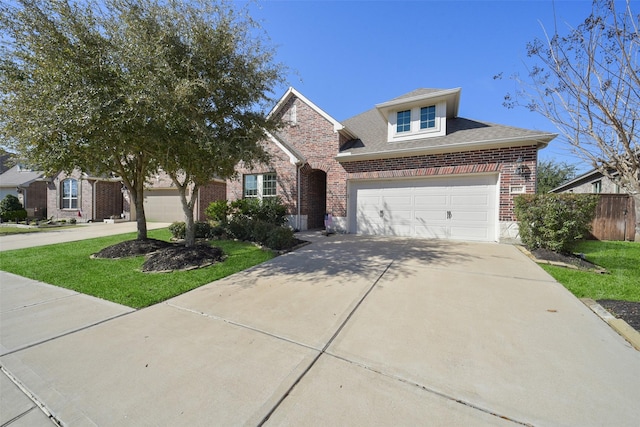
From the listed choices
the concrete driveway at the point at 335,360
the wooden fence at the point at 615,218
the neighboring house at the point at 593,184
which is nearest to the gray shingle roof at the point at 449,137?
the wooden fence at the point at 615,218

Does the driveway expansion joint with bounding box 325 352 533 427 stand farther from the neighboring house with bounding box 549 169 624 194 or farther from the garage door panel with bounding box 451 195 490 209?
the neighboring house with bounding box 549 169 624 194

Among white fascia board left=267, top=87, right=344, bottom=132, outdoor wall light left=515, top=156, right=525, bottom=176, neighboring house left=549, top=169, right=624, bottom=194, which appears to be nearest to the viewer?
outdoor wall light left=515, top=156, right=525, bottom=176

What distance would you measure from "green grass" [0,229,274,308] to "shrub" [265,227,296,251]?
39cm

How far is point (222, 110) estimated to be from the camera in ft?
19.6

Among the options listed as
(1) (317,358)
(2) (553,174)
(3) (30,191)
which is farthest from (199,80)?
(2) (553,174)

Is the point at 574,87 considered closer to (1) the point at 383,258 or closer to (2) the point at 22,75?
(1) the point at 383,258

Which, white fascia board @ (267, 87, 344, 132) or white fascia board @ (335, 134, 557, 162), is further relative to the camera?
white fascia board @ (267, 87, 344, 132)

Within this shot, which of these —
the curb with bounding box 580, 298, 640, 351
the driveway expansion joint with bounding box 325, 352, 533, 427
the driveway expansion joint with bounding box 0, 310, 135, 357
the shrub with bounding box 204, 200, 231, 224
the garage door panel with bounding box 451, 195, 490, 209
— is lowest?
the driveway expansion joint with bounding box 0, 310, 135, 357

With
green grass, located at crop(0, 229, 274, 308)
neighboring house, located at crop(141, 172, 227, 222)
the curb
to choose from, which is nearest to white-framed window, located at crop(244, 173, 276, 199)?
neighboring house, located at crop(141, 172, 227, 222)

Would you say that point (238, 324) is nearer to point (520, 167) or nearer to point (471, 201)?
point (471, 201)

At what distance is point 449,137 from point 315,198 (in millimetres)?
6423

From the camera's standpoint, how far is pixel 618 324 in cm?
314

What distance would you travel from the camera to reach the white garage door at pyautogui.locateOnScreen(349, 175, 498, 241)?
873 cm

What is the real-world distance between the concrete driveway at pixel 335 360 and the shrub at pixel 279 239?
10.4ft
